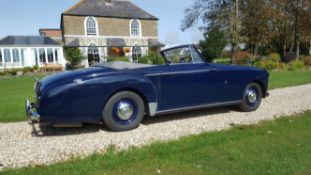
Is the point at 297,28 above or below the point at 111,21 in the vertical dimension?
below

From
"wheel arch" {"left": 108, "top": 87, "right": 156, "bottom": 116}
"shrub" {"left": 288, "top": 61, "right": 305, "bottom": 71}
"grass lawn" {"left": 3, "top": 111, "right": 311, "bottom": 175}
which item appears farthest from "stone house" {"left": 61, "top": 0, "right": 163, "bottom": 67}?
"grass lawn" {"left": 3, "top": 111, "right": 311, "bottom": 175}

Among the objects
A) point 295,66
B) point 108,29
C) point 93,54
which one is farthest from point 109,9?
point 295,66

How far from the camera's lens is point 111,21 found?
115ft

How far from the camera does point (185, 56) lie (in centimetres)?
556

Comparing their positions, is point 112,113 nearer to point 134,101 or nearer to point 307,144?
point 134,101

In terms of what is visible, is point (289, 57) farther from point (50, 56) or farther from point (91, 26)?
point (50, 56)

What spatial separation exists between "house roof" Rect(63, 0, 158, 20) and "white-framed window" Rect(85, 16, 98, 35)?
603 mm

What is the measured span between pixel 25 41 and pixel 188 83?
3127 centimetres

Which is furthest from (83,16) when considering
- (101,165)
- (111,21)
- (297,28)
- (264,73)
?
(101,165)

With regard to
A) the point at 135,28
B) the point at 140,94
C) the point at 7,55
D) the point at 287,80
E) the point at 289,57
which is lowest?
the point at 287,80

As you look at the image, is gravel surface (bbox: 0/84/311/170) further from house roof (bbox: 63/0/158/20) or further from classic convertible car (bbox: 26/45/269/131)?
house roof (bbox: 63/0/158/20)

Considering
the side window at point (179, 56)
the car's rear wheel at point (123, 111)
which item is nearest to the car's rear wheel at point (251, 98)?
the side window at point (179, 56)

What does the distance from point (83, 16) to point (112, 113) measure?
102ft

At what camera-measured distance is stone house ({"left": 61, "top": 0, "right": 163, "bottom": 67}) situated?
32.9 metres
